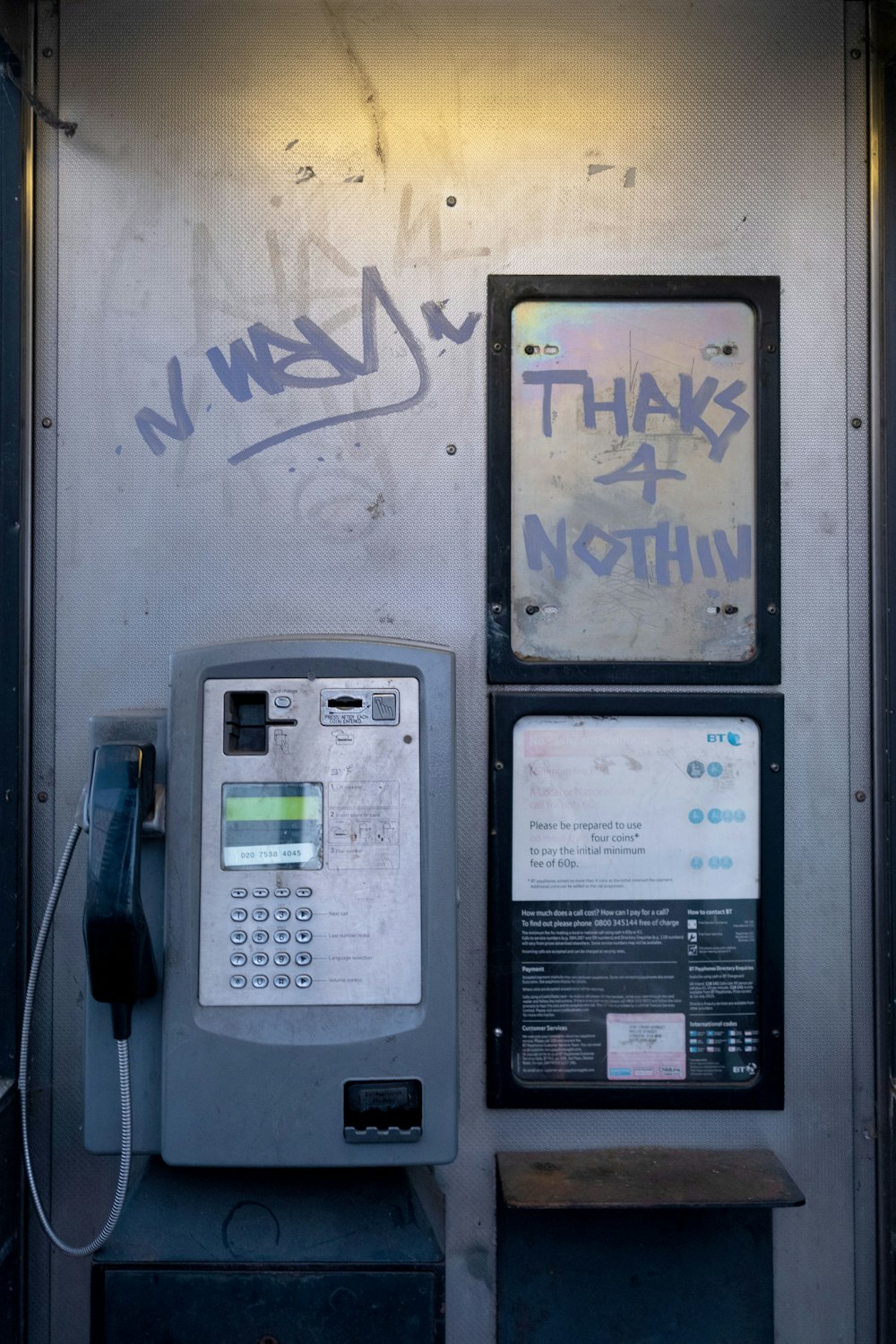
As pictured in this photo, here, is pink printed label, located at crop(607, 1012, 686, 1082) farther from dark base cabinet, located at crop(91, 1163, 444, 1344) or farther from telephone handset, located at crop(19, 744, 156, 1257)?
telephone handset, located at crop(19, 744, 156, 1257)

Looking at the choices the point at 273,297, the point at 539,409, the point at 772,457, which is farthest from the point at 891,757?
the point at 273,297

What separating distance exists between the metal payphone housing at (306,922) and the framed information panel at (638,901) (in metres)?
0.34

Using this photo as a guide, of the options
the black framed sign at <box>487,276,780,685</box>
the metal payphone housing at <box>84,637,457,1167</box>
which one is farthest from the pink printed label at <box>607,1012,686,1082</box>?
the black framed sign at <box>487,276,780,685</box>

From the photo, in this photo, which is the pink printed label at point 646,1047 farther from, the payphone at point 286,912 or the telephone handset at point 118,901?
the telephone handset at point 118,901

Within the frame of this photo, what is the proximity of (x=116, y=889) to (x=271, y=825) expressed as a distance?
0.22 metres

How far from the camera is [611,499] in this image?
1.73m

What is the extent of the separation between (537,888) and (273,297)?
1.14 metres

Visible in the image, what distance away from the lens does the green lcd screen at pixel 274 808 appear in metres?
1.38

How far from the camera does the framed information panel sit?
171 cm

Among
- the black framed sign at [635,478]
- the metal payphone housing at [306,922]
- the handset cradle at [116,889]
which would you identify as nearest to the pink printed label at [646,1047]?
the metal payphone housing at [306,922]

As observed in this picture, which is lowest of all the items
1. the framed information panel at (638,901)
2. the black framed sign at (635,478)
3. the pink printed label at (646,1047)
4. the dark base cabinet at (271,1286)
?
the dark base cabinet at (271,1286)

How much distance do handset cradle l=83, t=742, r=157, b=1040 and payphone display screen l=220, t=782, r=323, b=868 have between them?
12 centimetres

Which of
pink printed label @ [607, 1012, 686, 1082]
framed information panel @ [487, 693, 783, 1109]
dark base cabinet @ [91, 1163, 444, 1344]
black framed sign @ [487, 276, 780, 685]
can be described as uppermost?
black framed sign @ [487, 276, 780, 685]

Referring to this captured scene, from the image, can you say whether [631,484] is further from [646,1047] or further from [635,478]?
[646,1047]
